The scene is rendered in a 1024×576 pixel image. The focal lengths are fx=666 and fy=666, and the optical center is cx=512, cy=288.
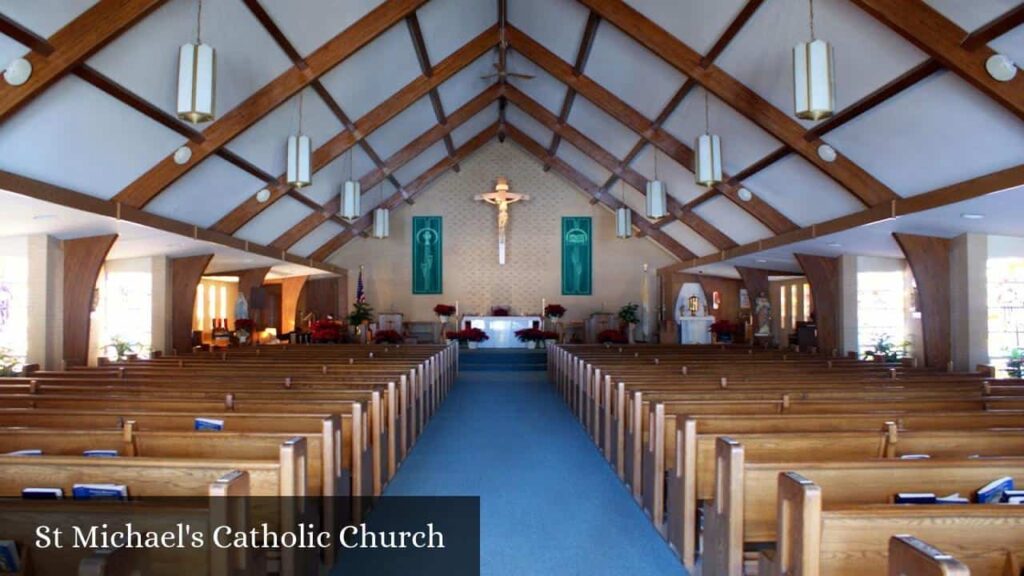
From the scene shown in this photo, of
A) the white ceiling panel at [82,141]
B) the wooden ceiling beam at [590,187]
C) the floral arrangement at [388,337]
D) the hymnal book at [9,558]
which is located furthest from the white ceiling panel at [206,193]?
the wooden ceiling beam at [590,187]

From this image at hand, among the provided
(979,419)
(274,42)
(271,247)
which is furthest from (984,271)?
→ (271,247)

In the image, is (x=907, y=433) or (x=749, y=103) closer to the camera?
(x=907, y=433)

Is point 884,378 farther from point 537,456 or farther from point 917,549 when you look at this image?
point 917,549

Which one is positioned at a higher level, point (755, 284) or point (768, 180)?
point (768, 180)

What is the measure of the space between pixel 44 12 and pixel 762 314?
12.8 metres

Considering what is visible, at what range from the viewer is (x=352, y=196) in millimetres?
10352

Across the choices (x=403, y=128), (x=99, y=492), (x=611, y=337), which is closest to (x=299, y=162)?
(x=403, y=128)

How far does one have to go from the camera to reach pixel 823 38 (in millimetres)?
5688

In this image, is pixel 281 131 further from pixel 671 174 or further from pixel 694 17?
pixel 671 174

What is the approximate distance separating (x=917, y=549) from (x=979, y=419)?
2.78m

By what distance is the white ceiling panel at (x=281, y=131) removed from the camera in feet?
26.5

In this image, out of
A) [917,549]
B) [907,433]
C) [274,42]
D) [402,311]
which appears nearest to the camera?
[917,549]

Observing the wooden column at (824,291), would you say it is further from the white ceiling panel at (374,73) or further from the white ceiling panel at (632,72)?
the white ceiling panel at (374,73)

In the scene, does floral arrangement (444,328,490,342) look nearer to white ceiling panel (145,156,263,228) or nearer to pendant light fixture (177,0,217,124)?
white ceiling panel (145,156,263,228)
